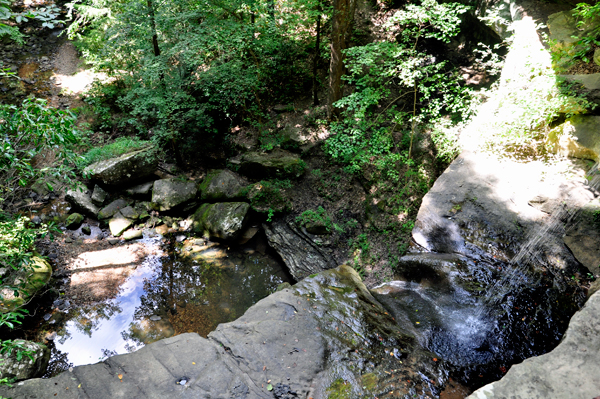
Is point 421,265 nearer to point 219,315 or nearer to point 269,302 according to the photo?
point 269,302

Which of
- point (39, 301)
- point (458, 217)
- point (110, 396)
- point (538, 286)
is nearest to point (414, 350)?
point (538, 286)

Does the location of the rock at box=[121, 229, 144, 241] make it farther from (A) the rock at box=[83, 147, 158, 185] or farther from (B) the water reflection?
(A) the rock at box=[83, 147, 158, 185]

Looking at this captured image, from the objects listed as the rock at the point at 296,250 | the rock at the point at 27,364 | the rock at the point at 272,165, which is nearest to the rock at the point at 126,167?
the rock at the point at 272,165

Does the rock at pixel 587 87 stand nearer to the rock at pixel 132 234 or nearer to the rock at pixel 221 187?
the rock at pixel 221 187

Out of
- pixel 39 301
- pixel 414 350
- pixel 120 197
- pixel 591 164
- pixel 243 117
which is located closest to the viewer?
pixel 414 350

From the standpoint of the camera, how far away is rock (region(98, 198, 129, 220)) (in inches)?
309

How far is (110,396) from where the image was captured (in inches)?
126

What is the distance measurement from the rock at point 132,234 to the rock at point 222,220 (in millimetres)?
1290

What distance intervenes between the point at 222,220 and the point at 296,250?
199 cm

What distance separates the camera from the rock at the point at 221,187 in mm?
8141

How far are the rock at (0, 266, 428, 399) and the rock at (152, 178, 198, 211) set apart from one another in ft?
16.0

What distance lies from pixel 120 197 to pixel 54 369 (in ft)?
14.7

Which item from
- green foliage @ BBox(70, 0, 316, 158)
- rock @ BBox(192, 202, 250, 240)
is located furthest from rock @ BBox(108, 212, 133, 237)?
green foliage @ BBox(70, 0, 316, 158)

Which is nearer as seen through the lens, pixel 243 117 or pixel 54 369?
pixel 54 369
